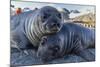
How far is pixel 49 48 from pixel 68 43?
0.83ft

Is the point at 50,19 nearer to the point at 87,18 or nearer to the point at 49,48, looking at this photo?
the point at 49,48

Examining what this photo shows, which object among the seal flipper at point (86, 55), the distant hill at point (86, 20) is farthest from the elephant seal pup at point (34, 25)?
the seal flipper at point (86, 55)

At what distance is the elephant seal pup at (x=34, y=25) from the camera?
2.29 metres

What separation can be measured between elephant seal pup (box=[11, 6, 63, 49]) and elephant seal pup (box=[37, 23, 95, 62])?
0.08 metres

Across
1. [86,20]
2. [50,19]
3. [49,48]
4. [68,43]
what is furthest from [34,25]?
[86,20]

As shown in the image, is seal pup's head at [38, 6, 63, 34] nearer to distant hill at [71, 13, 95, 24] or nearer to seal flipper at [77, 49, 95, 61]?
distant hill at [71, 13, 95, 24]

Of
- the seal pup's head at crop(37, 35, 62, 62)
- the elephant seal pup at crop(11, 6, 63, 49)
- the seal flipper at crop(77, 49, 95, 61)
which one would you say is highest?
the elephant seal pup at crop(11, 6, 63, 49)

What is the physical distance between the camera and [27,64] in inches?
92.1

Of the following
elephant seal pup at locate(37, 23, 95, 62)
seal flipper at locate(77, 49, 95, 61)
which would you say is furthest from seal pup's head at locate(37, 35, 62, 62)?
seal flipper at locate(77, 49, 95, 61)

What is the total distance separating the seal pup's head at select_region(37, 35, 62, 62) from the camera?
7.88 feet

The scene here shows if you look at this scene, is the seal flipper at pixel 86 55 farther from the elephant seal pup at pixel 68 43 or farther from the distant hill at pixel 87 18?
the distant hill at pixel 87 18

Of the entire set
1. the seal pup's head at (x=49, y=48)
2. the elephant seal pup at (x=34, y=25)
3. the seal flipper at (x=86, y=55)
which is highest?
the elephant seal pup at (x=34, y=25)
